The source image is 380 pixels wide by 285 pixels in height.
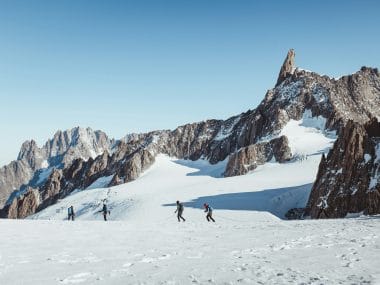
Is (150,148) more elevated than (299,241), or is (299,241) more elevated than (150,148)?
(150,148)

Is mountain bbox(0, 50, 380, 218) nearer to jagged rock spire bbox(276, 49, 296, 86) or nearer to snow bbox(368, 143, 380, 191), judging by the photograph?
jagged rock spire bbox(276, 49, 296, 86)

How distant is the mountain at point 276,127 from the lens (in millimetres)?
105125

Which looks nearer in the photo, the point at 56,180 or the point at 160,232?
the point at 160,232

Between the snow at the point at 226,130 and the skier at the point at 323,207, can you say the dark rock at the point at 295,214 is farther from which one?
the snow at the point at 226,130

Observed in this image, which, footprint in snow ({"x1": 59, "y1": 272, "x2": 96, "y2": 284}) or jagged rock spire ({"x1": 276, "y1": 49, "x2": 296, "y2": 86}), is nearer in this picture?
footprint in snow ({"x1": 59, "y1": 272, "x2": 96, "y2": 284})

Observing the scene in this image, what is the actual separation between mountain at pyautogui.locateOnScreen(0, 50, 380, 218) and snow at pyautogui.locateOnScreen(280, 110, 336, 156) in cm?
28

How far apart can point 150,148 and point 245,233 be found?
433ft

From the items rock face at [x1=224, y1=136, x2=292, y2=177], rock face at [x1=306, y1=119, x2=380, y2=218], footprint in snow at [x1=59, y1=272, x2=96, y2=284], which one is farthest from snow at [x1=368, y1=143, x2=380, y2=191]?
rock face at [x1=224, y1=136, x2=292, y2=177]

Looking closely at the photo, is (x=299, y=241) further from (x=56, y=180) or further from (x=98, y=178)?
(x=56, y=180)

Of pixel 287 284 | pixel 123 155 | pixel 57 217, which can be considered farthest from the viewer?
pixel 123 155

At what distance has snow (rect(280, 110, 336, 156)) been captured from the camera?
338ft

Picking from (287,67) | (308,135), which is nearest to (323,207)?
(308,135)

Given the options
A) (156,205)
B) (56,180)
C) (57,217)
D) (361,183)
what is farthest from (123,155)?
(361,183)

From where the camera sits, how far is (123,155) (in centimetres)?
15175
